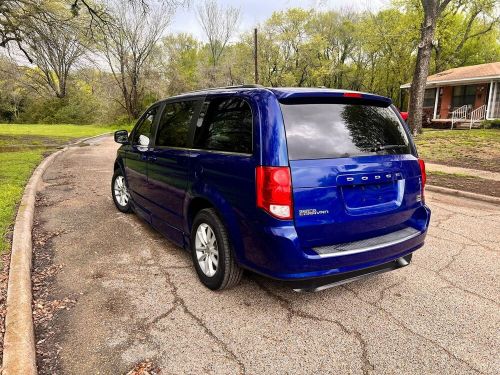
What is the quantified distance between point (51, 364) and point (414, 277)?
3214 millimetres

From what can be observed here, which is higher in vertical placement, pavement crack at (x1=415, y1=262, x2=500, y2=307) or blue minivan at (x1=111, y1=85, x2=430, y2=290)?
blue minivan at (x1=111, y1=85, x2=430, y2=290)

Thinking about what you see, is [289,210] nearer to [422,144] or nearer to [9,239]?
[9,239]

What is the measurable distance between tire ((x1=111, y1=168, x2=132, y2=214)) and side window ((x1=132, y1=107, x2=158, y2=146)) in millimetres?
816

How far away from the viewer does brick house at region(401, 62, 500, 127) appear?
23.9m

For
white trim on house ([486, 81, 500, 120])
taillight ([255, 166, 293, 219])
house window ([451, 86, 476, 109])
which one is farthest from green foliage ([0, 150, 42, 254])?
house window ([451, 86, 476, 109])

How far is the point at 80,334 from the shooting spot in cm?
271

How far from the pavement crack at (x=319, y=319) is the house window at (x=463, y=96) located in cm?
Result: 2840

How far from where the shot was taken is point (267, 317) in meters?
2.94

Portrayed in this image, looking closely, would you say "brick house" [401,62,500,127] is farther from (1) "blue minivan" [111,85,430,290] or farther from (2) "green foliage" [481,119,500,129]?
(1) "blue minivan" [111,85,430,290]

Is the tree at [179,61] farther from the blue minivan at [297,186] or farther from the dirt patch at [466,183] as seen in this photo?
the blue minivan at [297,186]

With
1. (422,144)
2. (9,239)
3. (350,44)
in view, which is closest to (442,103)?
(422,144)

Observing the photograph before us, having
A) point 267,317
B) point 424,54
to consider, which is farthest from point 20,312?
point 424,54

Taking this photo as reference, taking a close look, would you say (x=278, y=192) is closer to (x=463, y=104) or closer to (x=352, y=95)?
(x=352, y=95)

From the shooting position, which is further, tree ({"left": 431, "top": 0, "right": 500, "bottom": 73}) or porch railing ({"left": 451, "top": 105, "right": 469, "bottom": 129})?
tree ({"left": 431, "top": 0, "right": 500, "bottom": 73})
